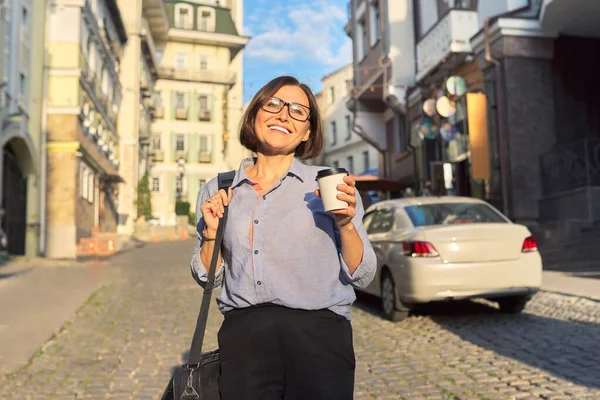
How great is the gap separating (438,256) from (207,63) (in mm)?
51264

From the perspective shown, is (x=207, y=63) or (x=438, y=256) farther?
(x=207, y=63)

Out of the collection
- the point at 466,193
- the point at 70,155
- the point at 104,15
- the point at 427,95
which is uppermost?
the point at 104,15

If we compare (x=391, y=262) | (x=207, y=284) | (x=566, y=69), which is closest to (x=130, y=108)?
(x=566, y=69)

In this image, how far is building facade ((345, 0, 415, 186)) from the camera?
21.7 metres

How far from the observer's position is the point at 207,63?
55438 millimetres

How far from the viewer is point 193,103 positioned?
54.2 metres

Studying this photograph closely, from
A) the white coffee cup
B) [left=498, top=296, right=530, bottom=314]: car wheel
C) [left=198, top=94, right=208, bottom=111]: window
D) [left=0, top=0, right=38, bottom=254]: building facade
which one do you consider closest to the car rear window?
[left=498, top=296, right=530, bottom=314]: car wheel

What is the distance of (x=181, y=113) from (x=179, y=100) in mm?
1353

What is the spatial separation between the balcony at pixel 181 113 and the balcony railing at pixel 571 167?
42.4 metres

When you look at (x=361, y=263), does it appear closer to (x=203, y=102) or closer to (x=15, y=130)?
(x=15, y=130)

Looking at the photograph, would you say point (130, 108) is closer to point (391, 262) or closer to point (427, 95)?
point (427, 95)

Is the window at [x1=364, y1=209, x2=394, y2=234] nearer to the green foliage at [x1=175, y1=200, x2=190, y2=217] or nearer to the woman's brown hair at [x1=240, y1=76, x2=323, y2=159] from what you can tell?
the woman's brown hair at [x1=240, y1=76, x2=323, y2=159]

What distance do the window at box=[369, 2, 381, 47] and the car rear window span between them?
1728 centimetres

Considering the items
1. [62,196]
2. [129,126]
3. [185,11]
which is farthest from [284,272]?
[185,11]
